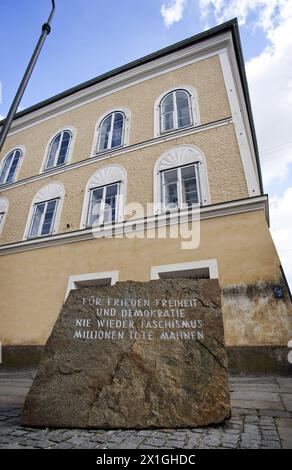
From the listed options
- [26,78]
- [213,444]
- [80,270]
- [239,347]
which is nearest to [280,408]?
[213,444]

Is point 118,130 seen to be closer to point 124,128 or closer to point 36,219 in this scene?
point 124,128

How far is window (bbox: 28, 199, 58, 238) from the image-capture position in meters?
10.1

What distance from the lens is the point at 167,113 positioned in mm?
10227

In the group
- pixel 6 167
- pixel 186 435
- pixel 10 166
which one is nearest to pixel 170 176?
pixel 186 435

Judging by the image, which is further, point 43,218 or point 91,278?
point 43,218

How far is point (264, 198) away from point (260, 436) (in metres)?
5.62

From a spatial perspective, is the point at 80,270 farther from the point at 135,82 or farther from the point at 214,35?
the point at 214,35

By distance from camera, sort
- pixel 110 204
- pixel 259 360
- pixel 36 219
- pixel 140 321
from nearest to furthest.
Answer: pixel 140 321, pixel 259 360, pixel 110 204, pixel 36 219

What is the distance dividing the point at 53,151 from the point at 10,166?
2.69m

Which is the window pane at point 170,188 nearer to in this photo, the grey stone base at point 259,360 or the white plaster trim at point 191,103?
the white plaster trim at point 191,103

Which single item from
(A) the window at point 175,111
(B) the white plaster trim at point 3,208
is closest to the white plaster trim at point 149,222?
(B) the white plaster trim at point 3,208

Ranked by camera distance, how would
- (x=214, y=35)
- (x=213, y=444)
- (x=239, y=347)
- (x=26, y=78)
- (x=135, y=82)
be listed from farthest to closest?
(x=135, y=82)
(x=214, y=35)
(x=239, y=347)
(x=26, y=78)
(x=213, y=444)

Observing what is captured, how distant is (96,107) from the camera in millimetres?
12242

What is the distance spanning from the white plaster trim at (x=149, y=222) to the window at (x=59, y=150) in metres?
3.97
